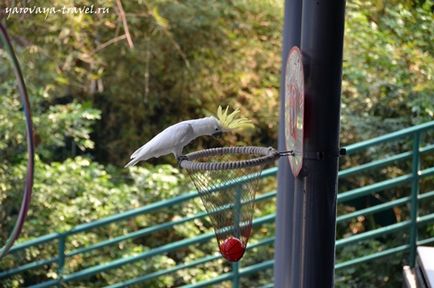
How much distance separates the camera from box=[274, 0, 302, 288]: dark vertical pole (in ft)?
8.75

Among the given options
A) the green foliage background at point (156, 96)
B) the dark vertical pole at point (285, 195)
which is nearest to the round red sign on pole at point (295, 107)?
the dark vertical pole at point (285, 195)

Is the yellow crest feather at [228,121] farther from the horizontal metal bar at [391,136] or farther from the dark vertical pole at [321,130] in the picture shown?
the horizontal metal bar at [391,136]

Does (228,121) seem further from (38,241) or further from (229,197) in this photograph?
(38,241)

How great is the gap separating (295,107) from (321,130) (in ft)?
0.30

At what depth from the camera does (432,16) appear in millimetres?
4469

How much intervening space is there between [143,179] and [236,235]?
8.70 ft

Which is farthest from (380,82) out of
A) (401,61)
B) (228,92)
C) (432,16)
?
(228,92)

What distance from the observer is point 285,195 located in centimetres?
276

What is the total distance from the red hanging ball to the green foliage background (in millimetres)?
2211

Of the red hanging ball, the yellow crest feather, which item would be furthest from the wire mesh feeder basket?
the yellow crest feather

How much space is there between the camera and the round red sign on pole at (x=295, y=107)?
1.90m

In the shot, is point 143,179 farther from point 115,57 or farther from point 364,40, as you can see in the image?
point 364,40

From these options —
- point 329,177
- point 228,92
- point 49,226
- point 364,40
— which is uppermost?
point 329,177

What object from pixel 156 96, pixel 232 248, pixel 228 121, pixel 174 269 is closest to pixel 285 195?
pixel 228 121
